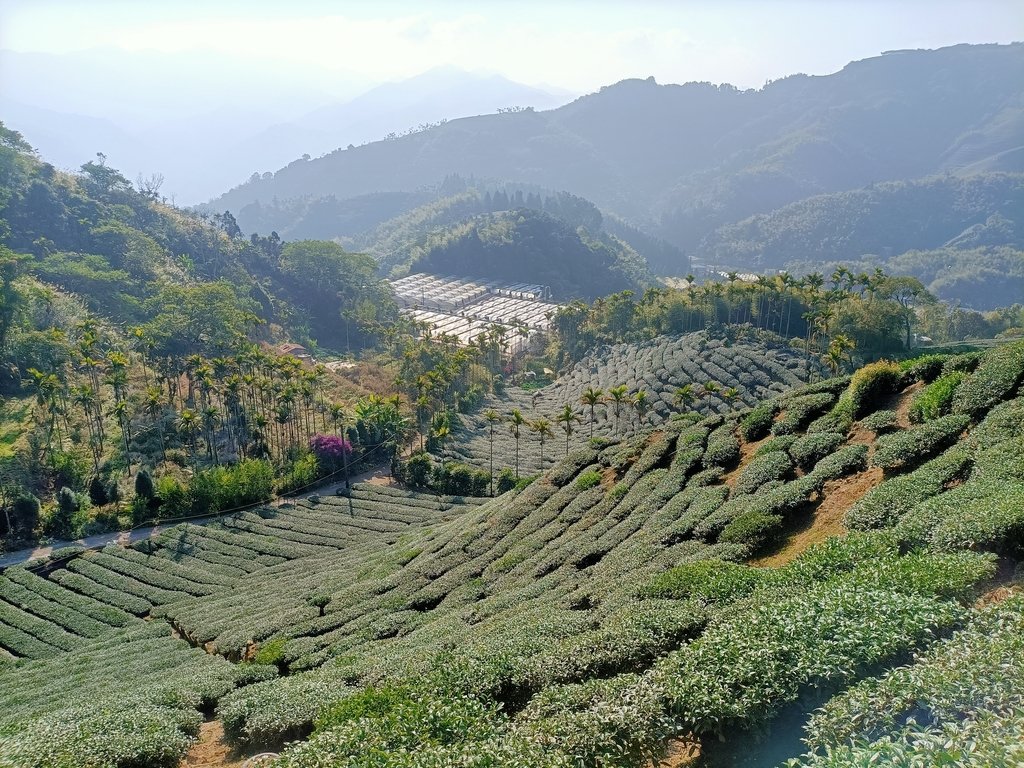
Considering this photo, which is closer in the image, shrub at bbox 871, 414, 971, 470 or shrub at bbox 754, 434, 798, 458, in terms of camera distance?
A: shrub at bbox 871, 414, 971, 470

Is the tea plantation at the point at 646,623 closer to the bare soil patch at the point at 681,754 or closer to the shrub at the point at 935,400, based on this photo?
the shrub at the point at 935,400

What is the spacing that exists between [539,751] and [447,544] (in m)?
22.0

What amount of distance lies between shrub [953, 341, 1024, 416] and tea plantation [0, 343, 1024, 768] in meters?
0.07

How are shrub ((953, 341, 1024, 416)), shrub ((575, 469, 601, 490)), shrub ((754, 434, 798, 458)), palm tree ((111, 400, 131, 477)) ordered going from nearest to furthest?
shrub ((953, 341, 1024, 416))
shrub ((754, 434, 798, 458))
shrub ((575, 469, 601, 490))
palm tree ((111, 400, 131, 477))

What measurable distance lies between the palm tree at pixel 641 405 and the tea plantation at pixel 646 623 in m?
21.0

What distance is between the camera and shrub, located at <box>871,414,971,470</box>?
1778 cm

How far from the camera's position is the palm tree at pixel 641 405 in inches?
2169

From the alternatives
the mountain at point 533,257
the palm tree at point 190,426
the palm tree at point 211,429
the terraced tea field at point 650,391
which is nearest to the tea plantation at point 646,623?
the palm tree at point 190,426

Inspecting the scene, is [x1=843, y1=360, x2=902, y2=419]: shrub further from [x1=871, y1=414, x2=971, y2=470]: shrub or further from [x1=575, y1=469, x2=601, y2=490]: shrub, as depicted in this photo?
[x1=575, y1=469, x2=601, y2=490]: shrub

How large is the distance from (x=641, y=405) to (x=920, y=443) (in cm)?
3878

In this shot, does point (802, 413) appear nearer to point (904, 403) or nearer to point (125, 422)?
point (904, 403)

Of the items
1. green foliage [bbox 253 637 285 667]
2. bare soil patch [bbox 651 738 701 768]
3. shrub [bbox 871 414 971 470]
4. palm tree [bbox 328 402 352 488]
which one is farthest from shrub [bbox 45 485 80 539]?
shrub [bbox 871 414 971 470]

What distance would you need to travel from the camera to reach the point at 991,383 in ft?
61.4

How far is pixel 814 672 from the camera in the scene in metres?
9.45
